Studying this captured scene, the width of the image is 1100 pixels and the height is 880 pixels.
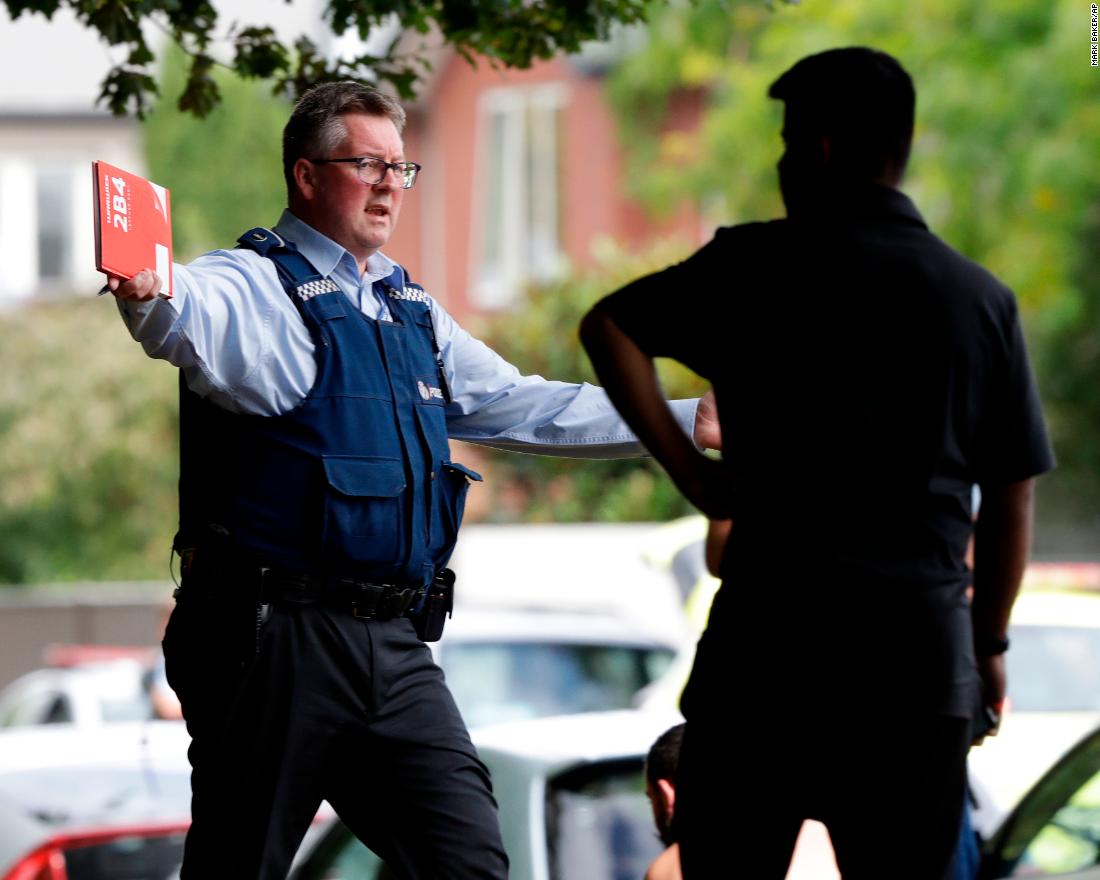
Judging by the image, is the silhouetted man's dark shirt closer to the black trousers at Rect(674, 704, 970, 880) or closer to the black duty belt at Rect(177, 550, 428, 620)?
the black trousers at Rect(674, 704, 970, 880)

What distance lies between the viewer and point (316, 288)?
404 cm

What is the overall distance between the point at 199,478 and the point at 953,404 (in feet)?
5.17

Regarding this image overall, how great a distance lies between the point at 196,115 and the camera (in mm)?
5863

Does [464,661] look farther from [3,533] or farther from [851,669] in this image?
[3,533]

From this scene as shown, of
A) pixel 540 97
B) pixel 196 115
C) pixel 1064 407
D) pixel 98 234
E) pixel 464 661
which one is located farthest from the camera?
pixel 540 97

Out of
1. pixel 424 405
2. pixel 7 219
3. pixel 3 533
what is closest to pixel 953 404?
pixel 424 405

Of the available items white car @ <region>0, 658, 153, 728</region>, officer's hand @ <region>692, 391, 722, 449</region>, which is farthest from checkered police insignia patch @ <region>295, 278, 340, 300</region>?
white car @ <region>0, 658, 153, 728</region>

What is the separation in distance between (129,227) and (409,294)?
745mm

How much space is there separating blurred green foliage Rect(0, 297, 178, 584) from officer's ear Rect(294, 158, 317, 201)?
82.6 ft

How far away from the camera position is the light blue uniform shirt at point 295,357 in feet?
12.4

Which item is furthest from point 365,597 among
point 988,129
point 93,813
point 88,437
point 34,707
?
point 88,437

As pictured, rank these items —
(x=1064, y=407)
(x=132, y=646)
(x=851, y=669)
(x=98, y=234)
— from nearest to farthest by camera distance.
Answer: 1. (x=851, y=669)
2. (x=98, y=234)
3. (x=1064, y=407)
4. (x=132, y=646)

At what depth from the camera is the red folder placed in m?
3.54

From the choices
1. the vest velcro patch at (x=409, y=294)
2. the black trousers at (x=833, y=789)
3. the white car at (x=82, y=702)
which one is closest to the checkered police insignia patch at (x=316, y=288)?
the vest velcro patch at (x=409, y=294)
